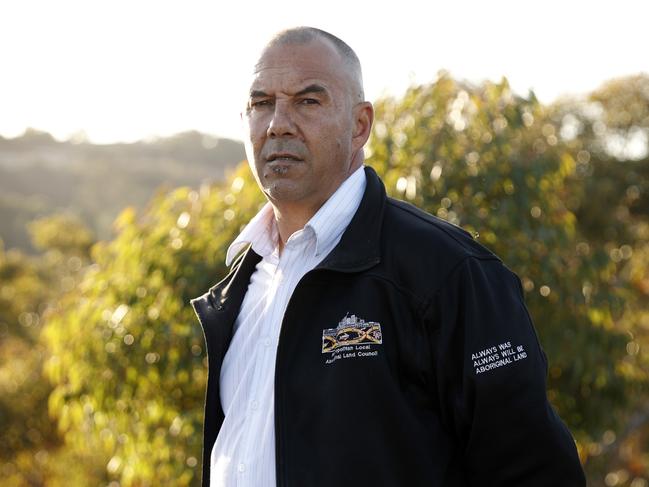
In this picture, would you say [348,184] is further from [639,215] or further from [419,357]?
[639,215]

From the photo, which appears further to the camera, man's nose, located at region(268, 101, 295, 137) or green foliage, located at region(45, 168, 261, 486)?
green foliage, located at region(45, 168, 261, 486)

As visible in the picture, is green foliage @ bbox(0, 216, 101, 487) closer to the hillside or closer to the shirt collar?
the shirt collar

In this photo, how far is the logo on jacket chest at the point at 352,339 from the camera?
1.90 meters

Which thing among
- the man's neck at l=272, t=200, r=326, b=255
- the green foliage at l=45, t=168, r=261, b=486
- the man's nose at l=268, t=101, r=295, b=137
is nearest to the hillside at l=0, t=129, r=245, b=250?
the green foliage at l=45, t=168, r=261, b=486

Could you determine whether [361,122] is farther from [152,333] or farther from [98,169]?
[98,169]

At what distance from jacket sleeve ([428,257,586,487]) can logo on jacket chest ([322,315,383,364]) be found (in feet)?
0.41

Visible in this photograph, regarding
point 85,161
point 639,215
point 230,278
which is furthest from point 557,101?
point 85,161

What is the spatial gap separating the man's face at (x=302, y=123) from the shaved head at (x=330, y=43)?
1 cm

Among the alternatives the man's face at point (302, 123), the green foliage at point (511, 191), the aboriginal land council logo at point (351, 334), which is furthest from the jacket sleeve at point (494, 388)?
the green foliage at point (511, 191)

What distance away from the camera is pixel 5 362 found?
9.97 m

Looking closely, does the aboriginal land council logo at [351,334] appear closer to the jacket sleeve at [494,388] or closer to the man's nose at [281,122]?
the jacket sleeve at [494,388]

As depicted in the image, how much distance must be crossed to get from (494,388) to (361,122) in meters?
0.82

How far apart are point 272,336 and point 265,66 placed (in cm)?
67

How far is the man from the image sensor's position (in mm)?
1848
